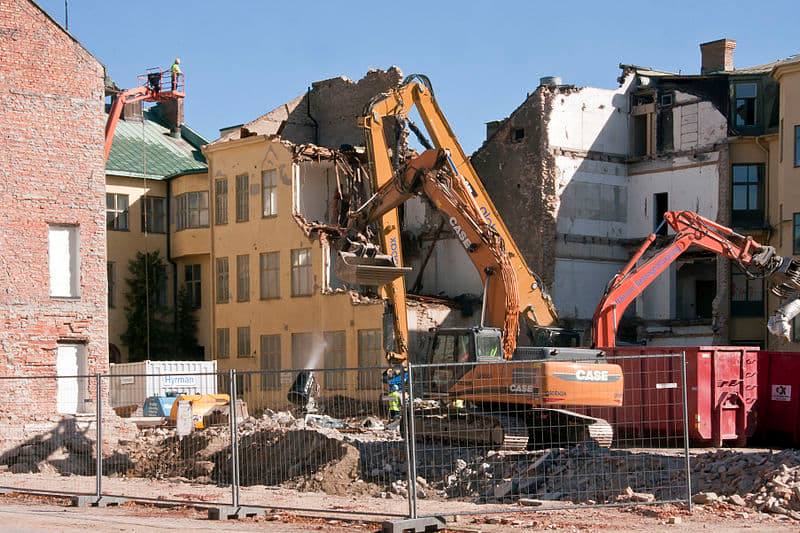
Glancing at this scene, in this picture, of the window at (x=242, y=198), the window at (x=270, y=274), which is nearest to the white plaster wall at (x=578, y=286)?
the window at (x=270, y=274)

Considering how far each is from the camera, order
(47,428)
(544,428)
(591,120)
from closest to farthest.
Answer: (544,428), (47,428), (591,120)

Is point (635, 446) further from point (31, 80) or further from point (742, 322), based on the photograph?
point (742, 322)

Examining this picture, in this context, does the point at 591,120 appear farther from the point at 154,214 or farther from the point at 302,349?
the point at 154,214

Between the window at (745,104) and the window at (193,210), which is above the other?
the window at (745,104)

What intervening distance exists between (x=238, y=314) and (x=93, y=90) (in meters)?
20.7

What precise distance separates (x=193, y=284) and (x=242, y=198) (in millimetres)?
5320

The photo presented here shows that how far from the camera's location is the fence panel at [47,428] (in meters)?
25.1

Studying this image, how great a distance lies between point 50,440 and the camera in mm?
25906

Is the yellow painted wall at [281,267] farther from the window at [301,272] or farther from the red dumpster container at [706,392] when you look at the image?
the red dumpster container at [706,392]

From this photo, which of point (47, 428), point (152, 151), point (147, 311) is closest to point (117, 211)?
point (147, 311)

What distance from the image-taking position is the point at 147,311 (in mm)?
50531

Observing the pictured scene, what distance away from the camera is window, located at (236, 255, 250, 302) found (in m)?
48.0

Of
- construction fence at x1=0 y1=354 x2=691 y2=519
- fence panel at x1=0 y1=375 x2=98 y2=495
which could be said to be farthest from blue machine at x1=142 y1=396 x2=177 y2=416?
fence panel at x1=0 y1=375 x2=98 y2=495

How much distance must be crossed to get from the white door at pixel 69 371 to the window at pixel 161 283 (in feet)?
77.3
